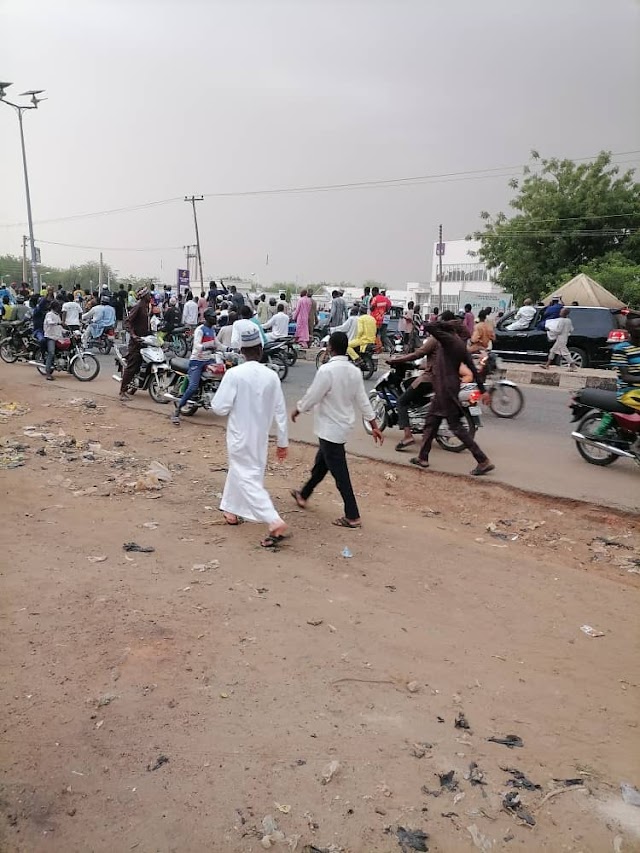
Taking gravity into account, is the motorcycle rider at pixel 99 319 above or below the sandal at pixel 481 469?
above

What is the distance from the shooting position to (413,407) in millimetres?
8586

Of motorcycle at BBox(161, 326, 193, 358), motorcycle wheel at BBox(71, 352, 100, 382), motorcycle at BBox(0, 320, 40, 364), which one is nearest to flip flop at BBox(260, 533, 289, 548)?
motorcycle wheel at BBox(71, 352, 100, 382)

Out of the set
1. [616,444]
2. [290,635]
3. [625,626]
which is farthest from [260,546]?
[616,444]

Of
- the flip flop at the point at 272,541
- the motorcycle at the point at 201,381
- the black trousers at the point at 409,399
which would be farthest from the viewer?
the motorcycle at the point at 201,381

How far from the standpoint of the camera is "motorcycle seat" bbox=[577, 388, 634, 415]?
733cm

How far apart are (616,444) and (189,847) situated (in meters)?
6.50

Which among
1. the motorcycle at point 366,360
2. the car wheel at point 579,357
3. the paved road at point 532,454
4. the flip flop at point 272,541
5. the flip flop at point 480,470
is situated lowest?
the paved road at point 532,454

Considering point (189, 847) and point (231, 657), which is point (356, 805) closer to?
point (189, 847)

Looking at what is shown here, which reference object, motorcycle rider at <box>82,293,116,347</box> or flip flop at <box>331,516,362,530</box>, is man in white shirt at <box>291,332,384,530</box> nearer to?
flip flop at <box>331,516,362,530</box>

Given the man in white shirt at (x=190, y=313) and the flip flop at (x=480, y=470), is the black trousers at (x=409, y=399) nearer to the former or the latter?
the flip flop at (x=480, y=470)

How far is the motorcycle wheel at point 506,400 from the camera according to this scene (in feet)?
35.0

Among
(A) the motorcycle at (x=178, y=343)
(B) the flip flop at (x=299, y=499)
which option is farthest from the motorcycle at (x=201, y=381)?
(A) the motorcycle at (x=178, y=343)

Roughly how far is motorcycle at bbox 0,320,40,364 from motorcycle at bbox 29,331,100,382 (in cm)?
145

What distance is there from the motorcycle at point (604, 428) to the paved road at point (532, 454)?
0.62 ft
